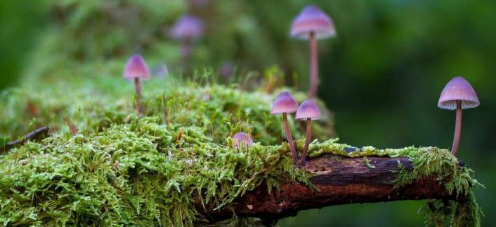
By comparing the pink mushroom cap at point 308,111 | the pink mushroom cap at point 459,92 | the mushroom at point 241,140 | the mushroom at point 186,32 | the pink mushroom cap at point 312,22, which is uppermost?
the mushroom at point 186,32

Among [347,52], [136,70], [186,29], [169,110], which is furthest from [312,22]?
[347,52]

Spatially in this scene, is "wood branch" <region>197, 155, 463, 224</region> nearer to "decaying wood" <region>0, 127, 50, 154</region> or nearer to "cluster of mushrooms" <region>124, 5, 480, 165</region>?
"cluster of mushrooms" <region>124, 5, 480, 165</region>

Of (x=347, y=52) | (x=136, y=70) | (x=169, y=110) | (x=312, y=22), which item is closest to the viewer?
(x=169, y=110)

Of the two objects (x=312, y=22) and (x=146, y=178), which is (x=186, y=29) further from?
(x=146, y=178)

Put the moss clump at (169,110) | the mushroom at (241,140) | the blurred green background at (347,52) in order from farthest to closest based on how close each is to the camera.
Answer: the blurred green background at (347,52)
the moss clump at (169,110)
the mushroom at (241,140)

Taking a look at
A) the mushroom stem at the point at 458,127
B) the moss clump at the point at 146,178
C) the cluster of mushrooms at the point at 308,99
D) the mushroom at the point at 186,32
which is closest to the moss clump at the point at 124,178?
the moss clump at the point at 146,178

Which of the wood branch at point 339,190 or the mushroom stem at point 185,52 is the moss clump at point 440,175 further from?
the mushroom stem at point 185,52
